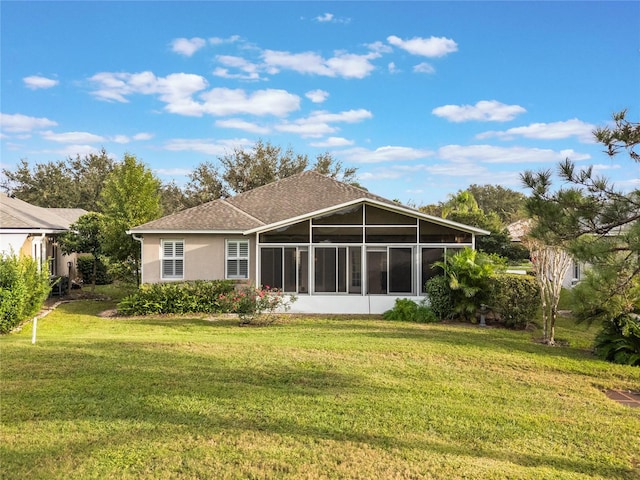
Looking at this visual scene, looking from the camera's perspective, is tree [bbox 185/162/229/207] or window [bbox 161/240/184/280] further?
tree [bbox 185/162/229/207]

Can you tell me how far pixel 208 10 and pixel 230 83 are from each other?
7409mm

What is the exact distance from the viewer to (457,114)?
22.4m

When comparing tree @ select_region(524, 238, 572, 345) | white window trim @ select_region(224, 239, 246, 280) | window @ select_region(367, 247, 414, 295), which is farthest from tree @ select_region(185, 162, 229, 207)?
tree @ select_region(524, 238, 572, 345)

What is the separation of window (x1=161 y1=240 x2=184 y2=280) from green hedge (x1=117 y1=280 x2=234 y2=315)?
1.42 meters

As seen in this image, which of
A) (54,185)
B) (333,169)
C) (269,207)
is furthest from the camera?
(54,185)

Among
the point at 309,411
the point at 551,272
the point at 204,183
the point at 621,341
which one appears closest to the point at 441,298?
the point at 551,272

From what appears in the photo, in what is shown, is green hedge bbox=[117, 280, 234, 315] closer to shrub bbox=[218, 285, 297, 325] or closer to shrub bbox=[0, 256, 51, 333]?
shrub bbox=[218, 285, 297, 325]

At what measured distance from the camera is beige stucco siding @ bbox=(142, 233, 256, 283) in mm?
18234

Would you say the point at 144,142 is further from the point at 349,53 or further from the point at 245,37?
the point at 349,53

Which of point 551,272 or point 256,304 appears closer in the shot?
point 551,272

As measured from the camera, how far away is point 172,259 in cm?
1833

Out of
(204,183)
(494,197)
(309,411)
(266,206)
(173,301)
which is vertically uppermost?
(494,197)

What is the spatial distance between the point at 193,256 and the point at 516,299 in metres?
11.3

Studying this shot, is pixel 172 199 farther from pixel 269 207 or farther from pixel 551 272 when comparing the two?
pixel 551 272
